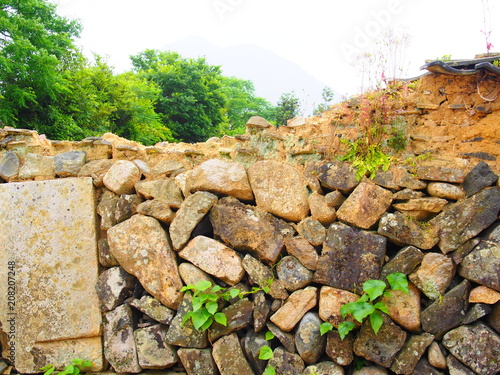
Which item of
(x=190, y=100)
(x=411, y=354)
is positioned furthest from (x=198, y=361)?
(x=190, y=100)

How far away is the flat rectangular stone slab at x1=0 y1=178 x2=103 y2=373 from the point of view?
331 centimetres

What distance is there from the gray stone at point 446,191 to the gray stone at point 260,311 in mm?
1598

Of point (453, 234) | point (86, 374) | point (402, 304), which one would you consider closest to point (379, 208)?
point (453, 234)

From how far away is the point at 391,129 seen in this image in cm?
301

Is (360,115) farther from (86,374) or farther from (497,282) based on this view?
(86,374)

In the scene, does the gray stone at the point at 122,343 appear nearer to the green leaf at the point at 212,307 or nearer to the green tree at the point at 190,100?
the green leaf at the point at 212,307

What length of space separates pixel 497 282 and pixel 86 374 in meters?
3.52

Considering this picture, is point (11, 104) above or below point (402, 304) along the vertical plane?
above

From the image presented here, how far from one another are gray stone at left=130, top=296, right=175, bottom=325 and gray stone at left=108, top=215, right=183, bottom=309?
0.17 ft

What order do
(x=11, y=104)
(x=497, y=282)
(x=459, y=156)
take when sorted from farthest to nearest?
(x=11, y=104) → (x=459, y=156) → (x=497, y=282)

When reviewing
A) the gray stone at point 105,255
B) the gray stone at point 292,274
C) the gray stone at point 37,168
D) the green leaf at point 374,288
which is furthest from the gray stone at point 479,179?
the gray stone at point 37,168

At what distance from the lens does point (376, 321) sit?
2.55 meters

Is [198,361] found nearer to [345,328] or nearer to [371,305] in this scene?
[345,328]

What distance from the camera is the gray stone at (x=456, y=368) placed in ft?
A: 8.02
